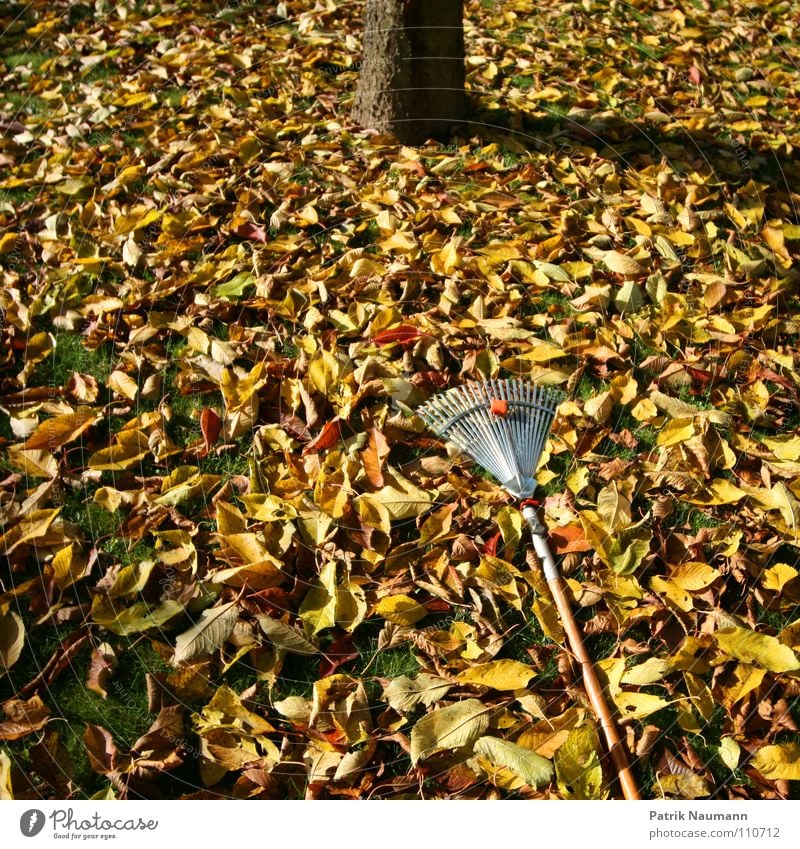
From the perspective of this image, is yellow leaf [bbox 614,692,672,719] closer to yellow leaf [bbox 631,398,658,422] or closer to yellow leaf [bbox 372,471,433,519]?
yellow leaf [bbox 372,471,433,519]

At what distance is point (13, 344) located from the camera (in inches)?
105

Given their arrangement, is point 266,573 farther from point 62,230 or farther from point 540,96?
point 540,96

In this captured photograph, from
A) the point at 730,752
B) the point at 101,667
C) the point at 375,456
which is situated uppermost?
the point at 375,456

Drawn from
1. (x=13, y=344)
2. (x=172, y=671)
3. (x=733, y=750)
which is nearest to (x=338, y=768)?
(x=172, y=671)

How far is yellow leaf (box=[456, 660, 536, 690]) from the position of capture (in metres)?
1.87

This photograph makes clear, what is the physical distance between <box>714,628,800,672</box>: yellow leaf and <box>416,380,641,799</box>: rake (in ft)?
1.34

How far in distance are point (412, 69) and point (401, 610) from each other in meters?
2.49

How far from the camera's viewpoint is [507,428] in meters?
2.35

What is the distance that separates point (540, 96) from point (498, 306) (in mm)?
1571

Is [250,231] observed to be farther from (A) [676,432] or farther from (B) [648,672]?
(B) [648,672]

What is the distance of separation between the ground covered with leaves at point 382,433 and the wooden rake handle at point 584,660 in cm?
4

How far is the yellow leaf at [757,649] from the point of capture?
72.5 inches

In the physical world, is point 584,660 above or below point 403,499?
below

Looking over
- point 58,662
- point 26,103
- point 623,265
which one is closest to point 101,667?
point 58,662
